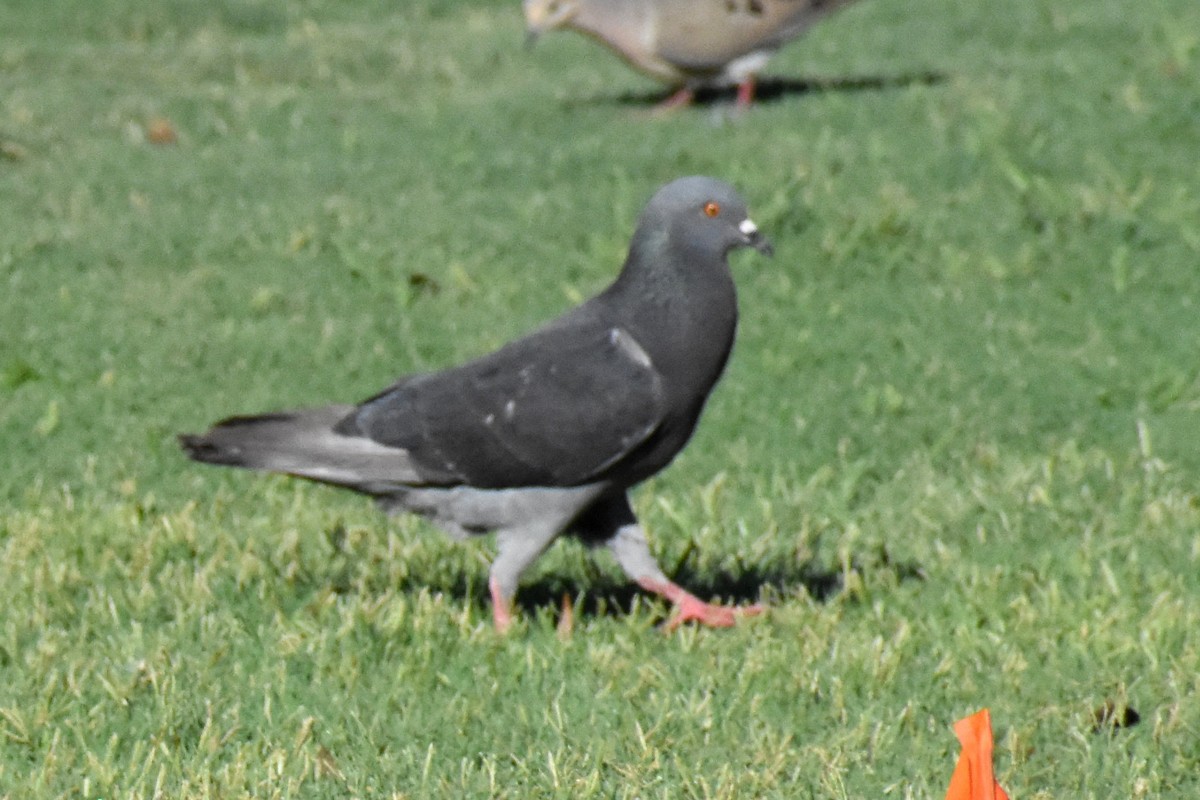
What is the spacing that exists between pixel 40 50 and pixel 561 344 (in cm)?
999

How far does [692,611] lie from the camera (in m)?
5.70

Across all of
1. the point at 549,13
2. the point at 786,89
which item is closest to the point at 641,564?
the point at 549,13

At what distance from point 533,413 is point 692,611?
75cm

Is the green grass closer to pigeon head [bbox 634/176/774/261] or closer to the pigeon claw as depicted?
the pigeon claw

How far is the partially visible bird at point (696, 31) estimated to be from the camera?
1239 cm

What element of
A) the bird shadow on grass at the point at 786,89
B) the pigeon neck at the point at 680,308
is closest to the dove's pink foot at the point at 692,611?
the pigeon neck at the point at 680,308

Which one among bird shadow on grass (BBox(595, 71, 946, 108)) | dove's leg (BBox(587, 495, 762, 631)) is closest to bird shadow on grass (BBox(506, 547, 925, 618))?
dove's leg (BBox(587, 495, 762, 631))

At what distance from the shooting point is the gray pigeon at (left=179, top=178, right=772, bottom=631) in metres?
5.43

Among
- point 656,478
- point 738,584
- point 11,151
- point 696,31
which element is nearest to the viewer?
point 738,584

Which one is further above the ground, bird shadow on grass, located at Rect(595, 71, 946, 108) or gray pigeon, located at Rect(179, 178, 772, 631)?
gray pigeon, located at Rect(179, 178, 772, 631)

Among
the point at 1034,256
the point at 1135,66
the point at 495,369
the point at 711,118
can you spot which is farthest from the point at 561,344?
the point at 1135,66

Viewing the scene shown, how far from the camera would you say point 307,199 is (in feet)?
35.3

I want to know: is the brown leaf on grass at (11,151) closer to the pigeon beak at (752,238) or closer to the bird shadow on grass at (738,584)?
the bird shadow on grass at (738,584)

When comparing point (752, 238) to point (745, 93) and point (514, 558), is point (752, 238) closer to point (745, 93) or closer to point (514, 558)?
point (514, 558)
